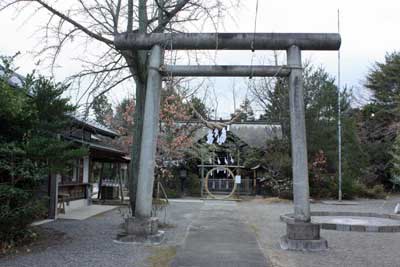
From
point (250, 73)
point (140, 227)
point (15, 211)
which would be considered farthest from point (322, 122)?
point (15, 211)

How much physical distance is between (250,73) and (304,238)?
153 inches

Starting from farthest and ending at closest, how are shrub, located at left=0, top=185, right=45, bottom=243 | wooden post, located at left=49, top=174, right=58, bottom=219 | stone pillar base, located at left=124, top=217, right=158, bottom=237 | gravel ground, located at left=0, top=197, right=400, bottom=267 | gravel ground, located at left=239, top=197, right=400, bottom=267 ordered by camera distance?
wooden post, located at left=49, top=174, right=58, bottom=219 → stone pillar base, located at left=124, top=217, right=158, bottom=237 → shrub, located at left=0, top=185, right=45, bottom=243 → gravel ground, located at left=239, top=197, right=400, bottom=267 → gravel ground, located at left=0, top=197, right=400, bottom=267

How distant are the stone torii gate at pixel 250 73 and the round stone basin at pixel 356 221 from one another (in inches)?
125

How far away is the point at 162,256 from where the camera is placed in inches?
318

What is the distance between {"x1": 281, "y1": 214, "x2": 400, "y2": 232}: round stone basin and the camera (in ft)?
40.8

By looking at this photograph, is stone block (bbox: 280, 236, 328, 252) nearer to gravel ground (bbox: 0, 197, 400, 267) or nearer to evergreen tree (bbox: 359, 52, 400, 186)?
gravel ground (bbox: 0, 197, 400, 267)

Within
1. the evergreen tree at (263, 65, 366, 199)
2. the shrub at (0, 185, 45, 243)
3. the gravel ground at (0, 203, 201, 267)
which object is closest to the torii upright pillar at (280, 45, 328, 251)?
the gravel ground at (0, 203, 201, 267)

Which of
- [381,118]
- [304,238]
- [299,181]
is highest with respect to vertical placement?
[381,118]

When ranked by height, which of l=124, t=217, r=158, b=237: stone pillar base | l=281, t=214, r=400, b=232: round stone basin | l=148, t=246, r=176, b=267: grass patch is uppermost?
l=124, t=217, r=158, b=237: stone pillar base

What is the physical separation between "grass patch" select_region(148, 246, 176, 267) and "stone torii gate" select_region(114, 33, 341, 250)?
38.1 inches

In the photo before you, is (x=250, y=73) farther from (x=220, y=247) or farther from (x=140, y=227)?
(x=140, y=227)

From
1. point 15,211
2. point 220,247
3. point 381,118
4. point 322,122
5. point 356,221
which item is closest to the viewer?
point 15,211

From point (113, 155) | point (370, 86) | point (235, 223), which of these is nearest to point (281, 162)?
point (113, 155)

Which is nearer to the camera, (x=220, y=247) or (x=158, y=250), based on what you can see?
(x=158, y=250)
